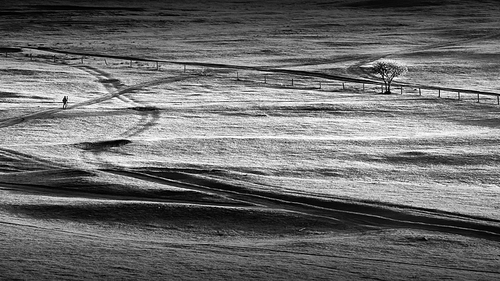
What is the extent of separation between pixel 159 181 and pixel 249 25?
114719 millimetres

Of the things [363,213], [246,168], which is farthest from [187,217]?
[246,168]

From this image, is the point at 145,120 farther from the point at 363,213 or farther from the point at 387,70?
the point at 387,70

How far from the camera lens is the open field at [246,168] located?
112 ft

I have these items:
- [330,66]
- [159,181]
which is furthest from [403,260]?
[330,66]

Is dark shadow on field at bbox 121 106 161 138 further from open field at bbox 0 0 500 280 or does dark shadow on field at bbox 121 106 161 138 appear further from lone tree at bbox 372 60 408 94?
lone tree at bbox 372 60 408 94

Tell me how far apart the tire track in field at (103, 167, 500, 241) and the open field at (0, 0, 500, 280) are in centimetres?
10

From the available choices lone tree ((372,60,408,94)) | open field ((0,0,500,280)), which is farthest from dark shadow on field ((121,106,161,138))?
lone tree ((372,60,408,94))

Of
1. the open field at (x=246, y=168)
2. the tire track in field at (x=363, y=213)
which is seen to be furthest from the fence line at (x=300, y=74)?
the tire track in field at (x=363, y=213)

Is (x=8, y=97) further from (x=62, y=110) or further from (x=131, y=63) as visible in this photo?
(x=131, y=63)

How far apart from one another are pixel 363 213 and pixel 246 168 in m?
12.0

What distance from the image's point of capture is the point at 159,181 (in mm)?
46938

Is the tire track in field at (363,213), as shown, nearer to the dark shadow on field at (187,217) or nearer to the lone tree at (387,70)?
the dark shadow on field at (187,217)

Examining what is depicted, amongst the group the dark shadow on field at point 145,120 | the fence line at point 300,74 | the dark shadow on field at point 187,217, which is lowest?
the dark shadow on field at point 187,217

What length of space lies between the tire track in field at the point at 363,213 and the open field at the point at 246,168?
10 cm
